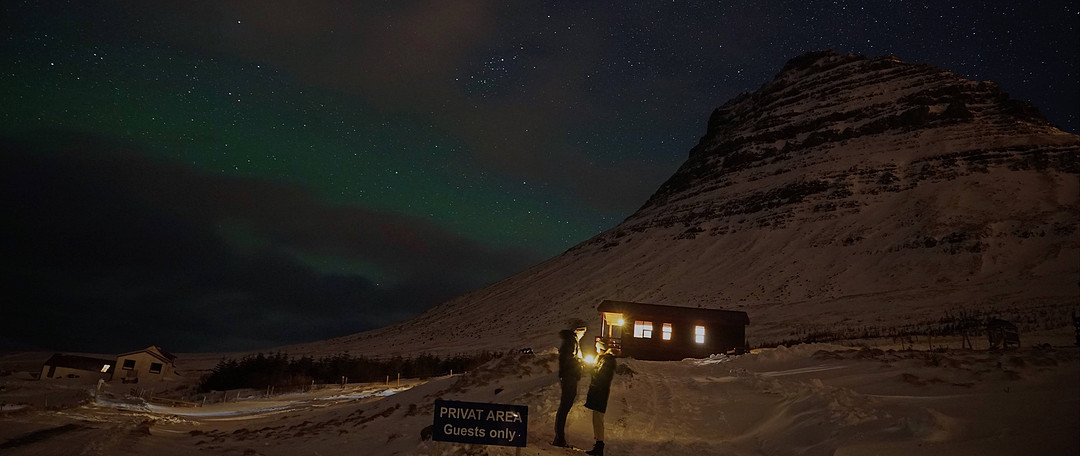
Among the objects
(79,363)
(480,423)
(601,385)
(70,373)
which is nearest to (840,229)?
(601,385)

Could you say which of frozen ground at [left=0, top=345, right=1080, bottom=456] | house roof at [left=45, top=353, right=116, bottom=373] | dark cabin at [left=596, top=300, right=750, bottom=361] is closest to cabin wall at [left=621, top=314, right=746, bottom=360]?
dark cabin at [left=596, top=300, right=750, bottom=361]

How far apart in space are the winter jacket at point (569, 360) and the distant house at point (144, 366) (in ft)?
185

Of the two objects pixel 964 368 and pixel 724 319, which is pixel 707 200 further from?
pixel 964 368

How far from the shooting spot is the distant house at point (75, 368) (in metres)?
52.1

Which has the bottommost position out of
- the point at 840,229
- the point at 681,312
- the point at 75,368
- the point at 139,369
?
the point at 75,368

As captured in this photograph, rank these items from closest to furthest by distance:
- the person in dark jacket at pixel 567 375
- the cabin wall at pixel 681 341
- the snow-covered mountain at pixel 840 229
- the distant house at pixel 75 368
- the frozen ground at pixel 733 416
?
the frozen ground at pixel 733 416 → the person in dark jacket at pixel 567 375 → the cabin wall at pixel 681 341 → the snow-covered mountain at pixel 840 229 → the distant house at pixel 75 368

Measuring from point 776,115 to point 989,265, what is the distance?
207 ft

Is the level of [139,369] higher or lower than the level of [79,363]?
lower

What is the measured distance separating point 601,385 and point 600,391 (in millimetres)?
85

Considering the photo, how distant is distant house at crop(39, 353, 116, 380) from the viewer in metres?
52.1

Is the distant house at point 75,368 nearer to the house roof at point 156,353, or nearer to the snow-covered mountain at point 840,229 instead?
the house roof at point 156,353

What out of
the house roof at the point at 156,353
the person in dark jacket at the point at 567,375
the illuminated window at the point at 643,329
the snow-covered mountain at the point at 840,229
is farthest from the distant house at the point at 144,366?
the person in dark jacket at the point at 567,375

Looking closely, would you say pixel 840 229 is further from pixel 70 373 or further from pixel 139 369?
pixel 70 373

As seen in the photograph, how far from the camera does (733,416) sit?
34.7 feet
